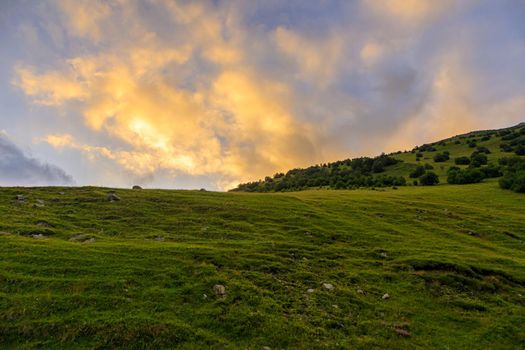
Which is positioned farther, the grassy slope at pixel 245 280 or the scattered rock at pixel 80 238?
the scattered rock at pixel 80 238

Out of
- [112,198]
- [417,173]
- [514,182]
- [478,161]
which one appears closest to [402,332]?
[112,198]

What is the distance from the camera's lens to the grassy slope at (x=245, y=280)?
14.0 metres

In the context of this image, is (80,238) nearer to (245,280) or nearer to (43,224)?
(43,224)

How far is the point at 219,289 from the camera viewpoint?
57.3 ft

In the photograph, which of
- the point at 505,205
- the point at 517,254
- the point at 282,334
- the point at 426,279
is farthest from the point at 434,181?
the point at 282,334

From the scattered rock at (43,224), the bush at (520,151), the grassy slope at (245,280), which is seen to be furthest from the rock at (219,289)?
the bush at (520,151)

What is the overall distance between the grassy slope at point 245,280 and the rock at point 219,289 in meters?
0.40

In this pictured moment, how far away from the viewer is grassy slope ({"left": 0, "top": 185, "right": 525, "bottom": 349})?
14039mm

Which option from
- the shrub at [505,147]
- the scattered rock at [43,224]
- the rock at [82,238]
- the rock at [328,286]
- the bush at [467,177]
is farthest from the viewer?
the shrub at [505,147]

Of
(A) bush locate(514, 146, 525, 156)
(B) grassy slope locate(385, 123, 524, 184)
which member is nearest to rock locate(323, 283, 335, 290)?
(B) grassy slope locate(385, 123, 524, 184)

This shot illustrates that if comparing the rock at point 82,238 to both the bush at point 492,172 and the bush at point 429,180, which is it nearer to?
the bush at point 429,180

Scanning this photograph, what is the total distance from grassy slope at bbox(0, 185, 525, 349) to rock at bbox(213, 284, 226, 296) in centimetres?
40

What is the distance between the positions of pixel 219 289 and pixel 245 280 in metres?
2.06

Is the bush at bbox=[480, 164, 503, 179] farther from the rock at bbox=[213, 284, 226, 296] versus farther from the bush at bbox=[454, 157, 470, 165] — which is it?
the rock at bbox=[213, 284, 226, 296]
